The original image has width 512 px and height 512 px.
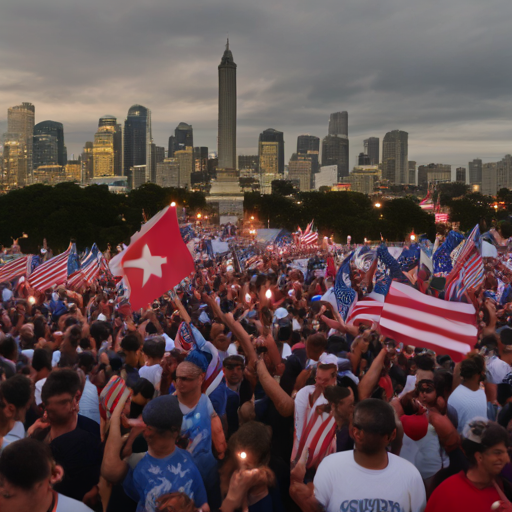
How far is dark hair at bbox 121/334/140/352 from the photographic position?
624 centimetres

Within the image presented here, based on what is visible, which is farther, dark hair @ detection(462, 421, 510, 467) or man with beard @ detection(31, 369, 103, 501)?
man with beard @ detection(31, 369, 103, 501)

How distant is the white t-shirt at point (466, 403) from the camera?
4582 millimetres

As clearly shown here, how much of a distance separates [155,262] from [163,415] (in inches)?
155

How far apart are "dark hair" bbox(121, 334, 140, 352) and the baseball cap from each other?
9.45 feet

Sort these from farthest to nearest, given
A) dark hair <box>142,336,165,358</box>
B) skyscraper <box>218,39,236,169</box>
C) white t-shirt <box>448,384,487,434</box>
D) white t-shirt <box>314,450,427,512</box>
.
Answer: skyscraper <box>218,39,236,169</box>, dark hair <box>142,336,165,358</box>, white t-shirt <box>448,384,487,434</box>, white t-shirt <box>314,450,427,512</box>

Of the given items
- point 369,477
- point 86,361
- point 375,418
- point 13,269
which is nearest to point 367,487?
point 369,477

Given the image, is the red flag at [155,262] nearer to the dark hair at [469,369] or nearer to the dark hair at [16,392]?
the dark hair at [16,392]

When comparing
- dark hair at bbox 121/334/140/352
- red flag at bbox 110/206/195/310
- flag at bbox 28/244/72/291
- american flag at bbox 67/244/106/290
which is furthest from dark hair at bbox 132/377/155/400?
american flag at bbox 67/244/106/290

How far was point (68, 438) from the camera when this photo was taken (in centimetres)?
369

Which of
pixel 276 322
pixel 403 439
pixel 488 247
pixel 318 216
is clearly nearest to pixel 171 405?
pixel 403 439

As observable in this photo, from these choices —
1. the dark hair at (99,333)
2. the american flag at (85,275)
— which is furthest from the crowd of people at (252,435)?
the american flag at (85,275)

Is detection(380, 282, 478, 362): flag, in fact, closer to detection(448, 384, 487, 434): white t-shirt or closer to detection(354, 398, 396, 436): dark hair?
detection(448, 384, 487, 434): white t-shirt

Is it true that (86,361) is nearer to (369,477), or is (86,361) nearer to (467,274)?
(369,477)

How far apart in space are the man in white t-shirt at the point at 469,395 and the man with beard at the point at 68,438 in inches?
106
